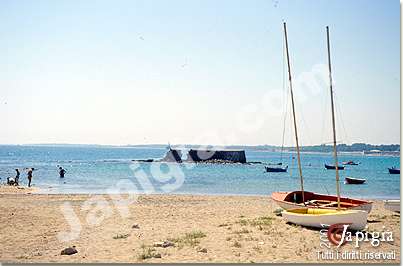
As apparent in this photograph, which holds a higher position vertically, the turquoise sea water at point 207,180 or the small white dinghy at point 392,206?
the small white dinghy at point 392,206

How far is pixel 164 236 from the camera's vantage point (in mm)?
10758

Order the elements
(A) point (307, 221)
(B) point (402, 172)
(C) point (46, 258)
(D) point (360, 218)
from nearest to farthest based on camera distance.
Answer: (B) point (402, 172) < (C) point (46, 258) < (D) point (360, 218) < (A) point (307, 221)

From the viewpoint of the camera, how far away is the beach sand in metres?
8.78

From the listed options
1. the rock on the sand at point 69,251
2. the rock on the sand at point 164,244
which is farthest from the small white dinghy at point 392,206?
the rock on the sand at point 69,251

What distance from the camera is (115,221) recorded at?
518 inches

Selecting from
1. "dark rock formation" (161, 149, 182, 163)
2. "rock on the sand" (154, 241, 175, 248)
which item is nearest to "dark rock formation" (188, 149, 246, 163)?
"dark rock formation" (161, 149, 182, 163)

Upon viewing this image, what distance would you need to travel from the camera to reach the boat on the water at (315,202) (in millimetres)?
12955

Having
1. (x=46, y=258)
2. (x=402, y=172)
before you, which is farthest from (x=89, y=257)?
(x=402, y=172)

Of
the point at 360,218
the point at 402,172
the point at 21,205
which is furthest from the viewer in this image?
the point at 21,205

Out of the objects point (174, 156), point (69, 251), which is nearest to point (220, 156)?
point (174, 156)

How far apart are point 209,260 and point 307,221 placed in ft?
13.1

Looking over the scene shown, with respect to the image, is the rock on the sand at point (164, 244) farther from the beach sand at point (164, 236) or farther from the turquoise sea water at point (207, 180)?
the turquoise sea water at point (207, 180)

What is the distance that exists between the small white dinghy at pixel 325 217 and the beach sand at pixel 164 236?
298 mm

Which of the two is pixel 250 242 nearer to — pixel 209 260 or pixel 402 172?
pixel 209 260
